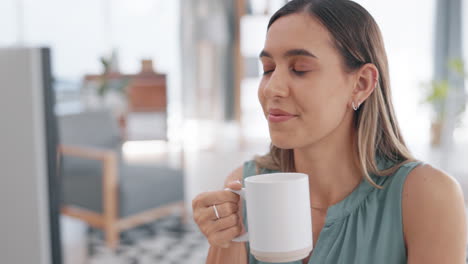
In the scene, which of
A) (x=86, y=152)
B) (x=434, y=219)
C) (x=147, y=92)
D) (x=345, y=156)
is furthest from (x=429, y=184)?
(x=147, y=92)

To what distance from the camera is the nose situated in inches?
37.3

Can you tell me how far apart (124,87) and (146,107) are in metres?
0.30

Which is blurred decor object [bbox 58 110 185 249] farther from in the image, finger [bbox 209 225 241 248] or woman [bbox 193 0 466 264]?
finger [bbox 209 225 241 248]

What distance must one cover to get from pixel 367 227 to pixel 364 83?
300 millimetres

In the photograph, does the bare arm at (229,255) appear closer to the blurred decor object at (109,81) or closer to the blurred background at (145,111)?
the blurred background at (145,111)

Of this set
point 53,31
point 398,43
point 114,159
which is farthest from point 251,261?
point 53,31

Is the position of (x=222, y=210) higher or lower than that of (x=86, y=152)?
higher

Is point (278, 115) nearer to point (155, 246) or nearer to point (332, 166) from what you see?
point (332, 166)

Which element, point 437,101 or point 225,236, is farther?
point 437,101

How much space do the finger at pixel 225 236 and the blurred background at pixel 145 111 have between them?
0.27 meters

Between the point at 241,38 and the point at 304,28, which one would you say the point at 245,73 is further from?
the point at 304,28

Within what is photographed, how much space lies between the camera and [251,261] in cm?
113

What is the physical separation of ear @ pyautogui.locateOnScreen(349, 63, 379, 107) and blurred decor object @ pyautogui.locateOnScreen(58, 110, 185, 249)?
2.24m

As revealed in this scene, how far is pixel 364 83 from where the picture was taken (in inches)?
40.8
